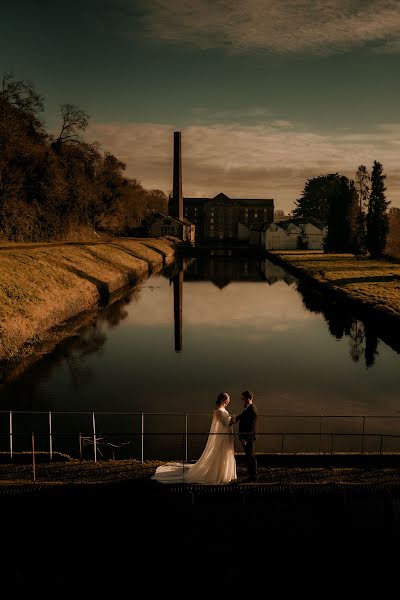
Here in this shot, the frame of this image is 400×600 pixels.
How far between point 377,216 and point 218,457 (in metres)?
72.0

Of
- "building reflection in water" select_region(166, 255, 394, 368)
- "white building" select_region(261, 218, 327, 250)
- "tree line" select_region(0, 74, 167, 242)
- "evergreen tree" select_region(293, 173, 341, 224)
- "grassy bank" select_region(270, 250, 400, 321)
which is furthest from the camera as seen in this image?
"evergreen tree" select_region(293, 173, 341, 224)

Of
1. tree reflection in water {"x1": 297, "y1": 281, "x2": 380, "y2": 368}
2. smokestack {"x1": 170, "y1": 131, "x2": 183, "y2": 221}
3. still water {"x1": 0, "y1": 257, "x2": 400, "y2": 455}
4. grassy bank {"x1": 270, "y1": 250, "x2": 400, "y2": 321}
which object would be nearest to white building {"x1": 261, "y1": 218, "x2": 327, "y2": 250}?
smokestack {"x1": 170, "y1": 131, "x2": 183, "y2": 221}

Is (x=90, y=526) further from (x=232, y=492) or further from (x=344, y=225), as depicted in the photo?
(x=344, y=225)

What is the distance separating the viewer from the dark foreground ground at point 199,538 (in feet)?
29.8

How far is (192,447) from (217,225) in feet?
587

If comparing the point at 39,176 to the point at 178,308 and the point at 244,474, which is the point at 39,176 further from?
the point at 244,474

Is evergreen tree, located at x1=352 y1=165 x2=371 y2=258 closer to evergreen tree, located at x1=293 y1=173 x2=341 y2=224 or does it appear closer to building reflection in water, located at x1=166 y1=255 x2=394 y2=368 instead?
building reflection in water, located at x1=166 y1=255 x2=394 y2=368

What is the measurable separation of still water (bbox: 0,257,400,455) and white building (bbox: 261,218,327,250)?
7887 cm

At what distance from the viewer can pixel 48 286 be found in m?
39.1

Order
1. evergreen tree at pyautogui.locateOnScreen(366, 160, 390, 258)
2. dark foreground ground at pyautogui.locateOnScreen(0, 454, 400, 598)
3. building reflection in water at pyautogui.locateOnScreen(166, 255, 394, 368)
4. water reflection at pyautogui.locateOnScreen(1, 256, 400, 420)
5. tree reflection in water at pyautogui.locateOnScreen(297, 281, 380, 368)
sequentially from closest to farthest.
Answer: dark foreground ground at pyautogui.locateOnScreen(0, 454, 400, 598), water reflection at pyautogui.locateOnScreen(1, 256, 400, 420), tree reflection in water at pyautogui.locateOnScreen(297, 281, 380, 368), building reflection in water at pyautogui.locateOnScreen(166, 255, 394, 368), evergreen tree at pyautogui.locateOnScreen(366, 160, 390, 258)

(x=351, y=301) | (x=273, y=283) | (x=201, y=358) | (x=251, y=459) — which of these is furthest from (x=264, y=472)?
(x=273, y=283)

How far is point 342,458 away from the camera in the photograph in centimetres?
1341

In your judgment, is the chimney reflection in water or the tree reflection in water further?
the chimney reflection in water

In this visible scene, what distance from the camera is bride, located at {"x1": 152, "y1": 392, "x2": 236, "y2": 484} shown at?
36.0 ft
